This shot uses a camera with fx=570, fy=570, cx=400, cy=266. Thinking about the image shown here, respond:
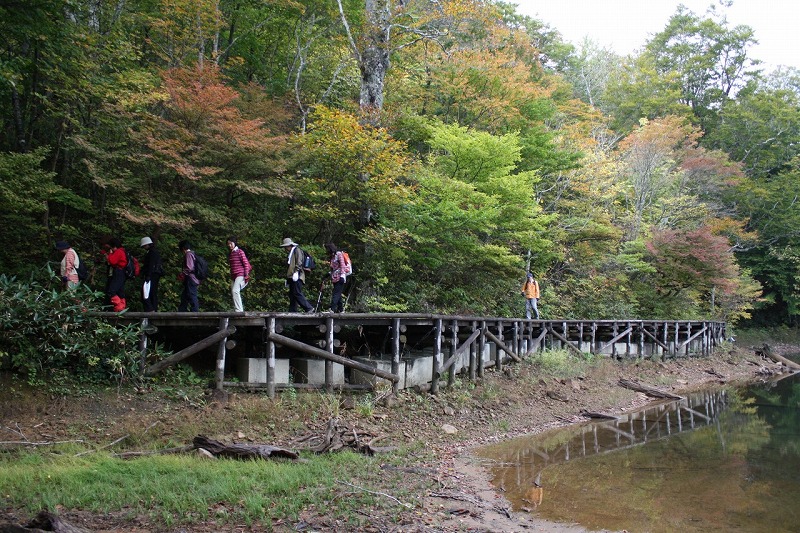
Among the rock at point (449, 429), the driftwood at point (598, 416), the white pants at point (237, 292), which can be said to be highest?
the white pants at point (237, 292)

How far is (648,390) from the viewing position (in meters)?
17.1

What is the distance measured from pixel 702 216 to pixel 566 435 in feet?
76.9

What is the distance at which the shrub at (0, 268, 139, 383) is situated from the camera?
27.6 ft

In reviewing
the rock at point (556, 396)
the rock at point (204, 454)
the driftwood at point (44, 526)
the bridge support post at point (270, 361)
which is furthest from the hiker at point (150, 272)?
→ the rock at point (556, 396)

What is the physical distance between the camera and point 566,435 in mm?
11484

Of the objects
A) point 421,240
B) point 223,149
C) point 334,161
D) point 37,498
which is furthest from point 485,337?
point 37,498

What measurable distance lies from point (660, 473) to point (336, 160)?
359 inches

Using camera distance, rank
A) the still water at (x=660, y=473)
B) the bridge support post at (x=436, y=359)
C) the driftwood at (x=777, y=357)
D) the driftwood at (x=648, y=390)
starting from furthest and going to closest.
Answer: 1. the driftwood at (x=777, y=357)
2. the driftwood at (x=648, y=390)
3. the bridge support post at (x=436, y=359)
4. the still water at (x=660, y=473)

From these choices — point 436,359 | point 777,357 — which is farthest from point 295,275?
point 777,357

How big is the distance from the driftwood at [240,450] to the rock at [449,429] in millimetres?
3597

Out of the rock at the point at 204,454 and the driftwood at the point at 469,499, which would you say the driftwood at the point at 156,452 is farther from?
the driftwood at the point at 469,499

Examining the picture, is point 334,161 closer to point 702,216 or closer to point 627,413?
point 627,413

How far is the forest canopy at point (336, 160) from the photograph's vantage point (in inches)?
465

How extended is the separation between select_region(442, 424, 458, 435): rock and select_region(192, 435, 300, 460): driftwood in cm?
360
